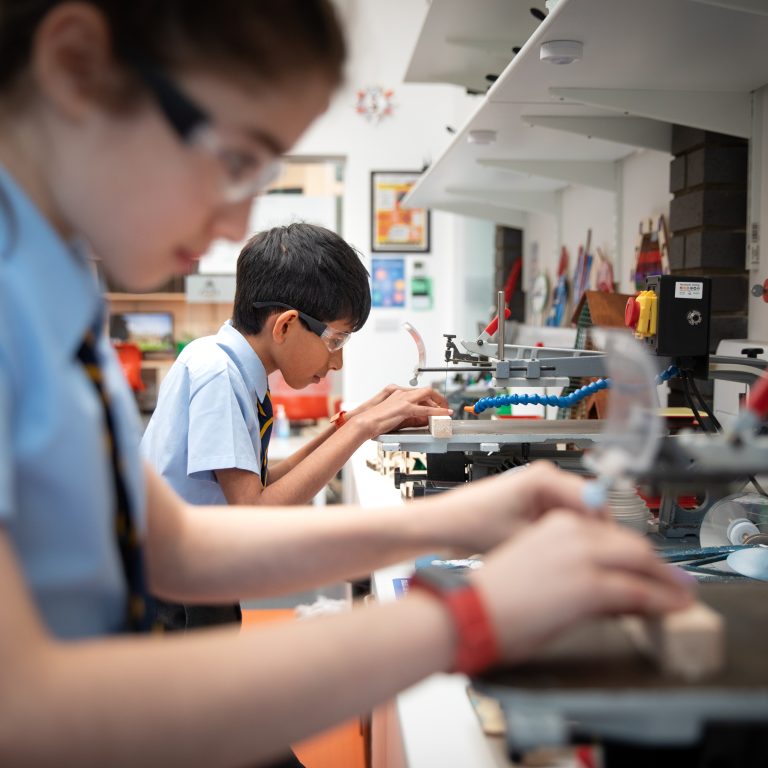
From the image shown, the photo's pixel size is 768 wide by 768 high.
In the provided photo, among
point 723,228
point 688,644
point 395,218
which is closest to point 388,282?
point 395,218

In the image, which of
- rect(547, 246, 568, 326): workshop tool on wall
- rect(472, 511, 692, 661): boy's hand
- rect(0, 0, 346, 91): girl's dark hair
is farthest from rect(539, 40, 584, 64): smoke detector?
rect(547, 246, 568, 326): workshop tool on wall

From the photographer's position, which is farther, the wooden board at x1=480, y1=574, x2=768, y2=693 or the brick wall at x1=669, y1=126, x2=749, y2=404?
the brick wall at x1=669, y1=126, x2=749, y2=404

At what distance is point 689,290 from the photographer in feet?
5.00

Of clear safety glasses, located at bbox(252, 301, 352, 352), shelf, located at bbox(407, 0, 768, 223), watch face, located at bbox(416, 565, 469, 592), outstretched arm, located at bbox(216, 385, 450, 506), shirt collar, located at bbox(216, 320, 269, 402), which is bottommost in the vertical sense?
outstretched arm, located at bbox(216, 385, 450, 506)

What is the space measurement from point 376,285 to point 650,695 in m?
4.89

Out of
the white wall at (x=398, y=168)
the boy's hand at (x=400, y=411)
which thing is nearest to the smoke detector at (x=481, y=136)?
the boy's hand at (x=400, y=411)

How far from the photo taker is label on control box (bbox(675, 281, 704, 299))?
1517mm

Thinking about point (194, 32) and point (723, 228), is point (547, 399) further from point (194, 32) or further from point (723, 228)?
point (194, 32)

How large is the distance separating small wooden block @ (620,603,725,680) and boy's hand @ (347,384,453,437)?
120 cm

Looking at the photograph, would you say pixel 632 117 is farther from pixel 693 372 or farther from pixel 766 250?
pixel 693 372

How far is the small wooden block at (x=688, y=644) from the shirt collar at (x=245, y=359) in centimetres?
123

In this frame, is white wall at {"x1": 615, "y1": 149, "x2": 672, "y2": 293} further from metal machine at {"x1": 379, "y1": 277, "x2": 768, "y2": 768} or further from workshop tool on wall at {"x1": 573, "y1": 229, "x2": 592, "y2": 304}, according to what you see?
metal machine at {"x1": 379, "y1": 277, "x2": 768, "y2": 768}

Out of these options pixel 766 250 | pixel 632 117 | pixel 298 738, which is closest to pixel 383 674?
pixel 298 738

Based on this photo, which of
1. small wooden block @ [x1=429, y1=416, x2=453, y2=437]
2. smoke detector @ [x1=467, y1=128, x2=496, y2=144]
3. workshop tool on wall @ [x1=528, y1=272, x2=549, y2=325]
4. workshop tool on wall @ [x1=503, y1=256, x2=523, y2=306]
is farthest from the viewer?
workshop tool on wall @ [x1=503, y1=256, x2=523, y2=306]
